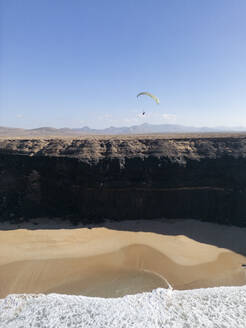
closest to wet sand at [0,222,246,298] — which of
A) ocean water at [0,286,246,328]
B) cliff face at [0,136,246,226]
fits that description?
ocean water at [0,286,246,328]

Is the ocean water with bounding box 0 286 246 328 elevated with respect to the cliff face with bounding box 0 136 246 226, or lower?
lower

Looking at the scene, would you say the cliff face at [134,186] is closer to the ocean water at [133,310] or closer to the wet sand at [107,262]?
the wet sand at [107,262]

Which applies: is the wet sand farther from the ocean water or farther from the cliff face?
the cliff face

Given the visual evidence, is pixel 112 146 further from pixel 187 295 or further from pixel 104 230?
pixel 187 295

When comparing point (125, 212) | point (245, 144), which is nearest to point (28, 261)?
point (125, 212)

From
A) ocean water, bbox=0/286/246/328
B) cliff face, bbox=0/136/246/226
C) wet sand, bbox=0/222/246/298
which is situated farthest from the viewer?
cliff face, bbox=0/136/246/226

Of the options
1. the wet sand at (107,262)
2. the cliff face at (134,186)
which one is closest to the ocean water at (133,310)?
the wet sand at (107,262)

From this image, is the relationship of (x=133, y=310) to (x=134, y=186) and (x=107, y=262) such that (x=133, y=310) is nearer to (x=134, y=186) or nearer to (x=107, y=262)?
(x=107, y=262)
